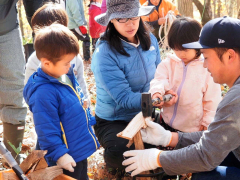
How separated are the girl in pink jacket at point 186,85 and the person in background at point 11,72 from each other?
1231mm

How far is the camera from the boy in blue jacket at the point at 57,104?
1.85 m

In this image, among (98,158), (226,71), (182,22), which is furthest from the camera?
(98,158)

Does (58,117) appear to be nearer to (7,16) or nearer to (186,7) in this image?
(7,16)


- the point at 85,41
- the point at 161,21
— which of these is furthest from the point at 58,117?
the point at 85,41

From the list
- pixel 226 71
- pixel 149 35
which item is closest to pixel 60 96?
pixel 226 71

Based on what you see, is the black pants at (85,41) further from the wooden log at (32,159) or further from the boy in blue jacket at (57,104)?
the wooden log at (32,159)

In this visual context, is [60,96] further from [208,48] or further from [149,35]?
[149,35]

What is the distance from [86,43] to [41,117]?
5.70m

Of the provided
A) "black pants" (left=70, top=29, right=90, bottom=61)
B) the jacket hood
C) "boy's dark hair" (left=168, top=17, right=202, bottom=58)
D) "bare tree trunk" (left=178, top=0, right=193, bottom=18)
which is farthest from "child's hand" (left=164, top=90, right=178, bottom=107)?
"black pants" (left=70, top=29, right=90, bottom=61)

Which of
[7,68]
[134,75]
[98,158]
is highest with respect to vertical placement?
[7,68]

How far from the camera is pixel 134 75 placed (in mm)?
2646

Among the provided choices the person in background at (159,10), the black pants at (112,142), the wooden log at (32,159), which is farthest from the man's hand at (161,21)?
the wooden log at (32,159)

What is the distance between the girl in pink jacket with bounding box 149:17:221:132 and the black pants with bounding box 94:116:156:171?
416mm

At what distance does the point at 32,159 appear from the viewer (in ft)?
5.76
